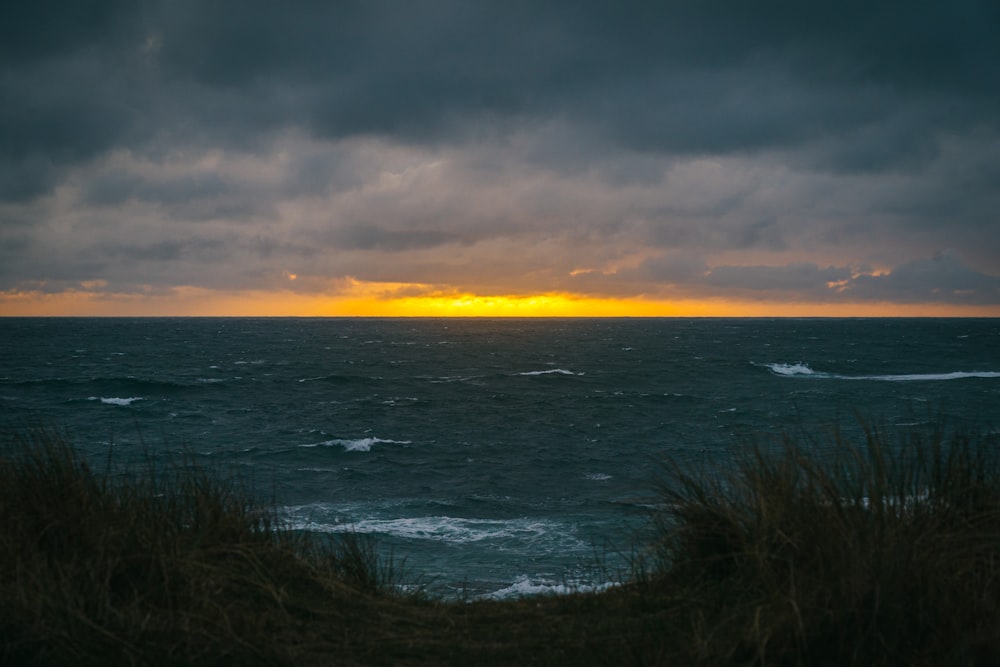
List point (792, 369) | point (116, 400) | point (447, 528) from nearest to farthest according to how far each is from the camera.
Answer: point (447, 528)
point (116, 400)
point (792, 369)

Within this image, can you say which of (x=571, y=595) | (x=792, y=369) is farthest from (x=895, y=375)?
(x=571, y=595)

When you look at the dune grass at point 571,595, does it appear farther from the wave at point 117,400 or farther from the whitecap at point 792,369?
the whitecap at point 792,369

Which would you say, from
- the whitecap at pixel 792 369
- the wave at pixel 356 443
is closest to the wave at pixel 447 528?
the wave at pixel 356 443

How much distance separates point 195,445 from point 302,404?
1460cm

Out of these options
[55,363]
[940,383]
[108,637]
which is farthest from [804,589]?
[55,363]

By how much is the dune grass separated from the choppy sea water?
84cm

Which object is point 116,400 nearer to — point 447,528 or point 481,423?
point 481,423

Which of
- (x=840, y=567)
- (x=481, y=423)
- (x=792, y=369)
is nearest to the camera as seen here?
(x=840, y=567)

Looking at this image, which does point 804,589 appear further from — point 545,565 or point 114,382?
point 114,382

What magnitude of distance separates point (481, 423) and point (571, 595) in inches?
1315

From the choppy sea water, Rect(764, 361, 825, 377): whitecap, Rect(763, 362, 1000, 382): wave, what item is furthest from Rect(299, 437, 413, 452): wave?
Rect(764, 361, 825, 377): whitecap

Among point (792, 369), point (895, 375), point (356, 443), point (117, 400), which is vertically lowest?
point (356, 443)

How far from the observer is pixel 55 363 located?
7494 cm

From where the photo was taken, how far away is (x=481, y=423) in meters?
39.2
